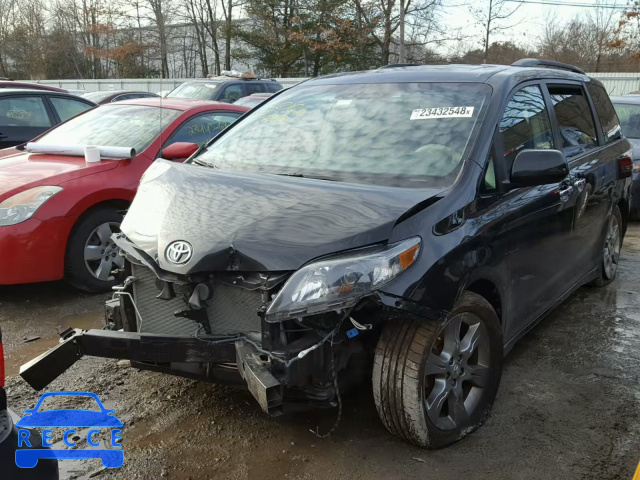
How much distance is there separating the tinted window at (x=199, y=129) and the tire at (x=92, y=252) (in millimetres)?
1044

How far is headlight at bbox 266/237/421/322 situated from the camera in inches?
91.2

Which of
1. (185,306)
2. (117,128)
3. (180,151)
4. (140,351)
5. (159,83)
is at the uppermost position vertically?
(159,83)

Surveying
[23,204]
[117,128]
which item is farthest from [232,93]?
[23,204]

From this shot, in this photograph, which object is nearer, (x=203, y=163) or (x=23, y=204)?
(x=203, y=163)

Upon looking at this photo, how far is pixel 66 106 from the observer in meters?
8.14

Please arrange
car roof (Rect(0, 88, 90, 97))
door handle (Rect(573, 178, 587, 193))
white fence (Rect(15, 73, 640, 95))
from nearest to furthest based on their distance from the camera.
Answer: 1. door handle (Rect(573, 178, 587, 193))
2. car roof (Rect(0, 88, 90, 97))
3. white fence (Rect(15, 73, 640, 95))

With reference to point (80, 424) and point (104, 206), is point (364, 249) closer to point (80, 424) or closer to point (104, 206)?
point (80, 424)

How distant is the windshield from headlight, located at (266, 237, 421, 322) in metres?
7.74

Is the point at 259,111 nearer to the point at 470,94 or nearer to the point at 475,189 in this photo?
the point at 470,94

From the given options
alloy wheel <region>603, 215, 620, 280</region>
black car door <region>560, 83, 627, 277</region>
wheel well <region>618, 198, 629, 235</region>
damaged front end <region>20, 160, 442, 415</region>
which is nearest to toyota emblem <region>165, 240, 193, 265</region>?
damaged front end <region>20, 160, 442, 415</region>

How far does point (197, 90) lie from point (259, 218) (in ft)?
37.6

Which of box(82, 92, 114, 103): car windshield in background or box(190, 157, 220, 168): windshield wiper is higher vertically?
box(82, 92, 114, 103): car windshield in background

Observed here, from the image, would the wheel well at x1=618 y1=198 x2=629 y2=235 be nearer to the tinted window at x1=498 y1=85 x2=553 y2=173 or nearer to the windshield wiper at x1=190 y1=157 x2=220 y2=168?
the tinted window at x1=498 y1=85 x2=553 y2=173

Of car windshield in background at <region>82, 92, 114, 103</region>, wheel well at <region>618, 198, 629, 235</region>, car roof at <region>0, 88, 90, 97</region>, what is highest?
car roof at <region>0, 88, 90, 97</region>
